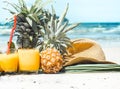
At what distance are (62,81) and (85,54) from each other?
1.93ft

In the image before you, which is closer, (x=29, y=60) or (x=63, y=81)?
(x=63, y=81)

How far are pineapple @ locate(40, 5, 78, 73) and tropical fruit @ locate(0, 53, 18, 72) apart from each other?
170 millimetres

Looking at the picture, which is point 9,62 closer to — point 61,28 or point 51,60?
point 51,60

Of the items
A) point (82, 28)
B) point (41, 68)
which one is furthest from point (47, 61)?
point (82, 28)

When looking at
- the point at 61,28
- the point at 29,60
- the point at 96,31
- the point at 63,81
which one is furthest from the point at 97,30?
the point at 63,81

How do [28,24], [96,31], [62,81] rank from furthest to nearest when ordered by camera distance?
1. [96,31]
2. [28,24]
3. [62,81]

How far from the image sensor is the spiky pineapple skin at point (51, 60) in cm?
281

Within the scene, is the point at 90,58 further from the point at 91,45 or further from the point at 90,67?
the point at 91,45

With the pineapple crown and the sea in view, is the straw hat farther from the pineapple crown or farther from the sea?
the sea

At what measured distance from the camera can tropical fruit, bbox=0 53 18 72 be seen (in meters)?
2.80

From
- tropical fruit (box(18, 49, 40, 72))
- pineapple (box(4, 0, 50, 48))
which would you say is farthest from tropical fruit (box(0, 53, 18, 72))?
pineapple (box(4, 0, 50, 48))

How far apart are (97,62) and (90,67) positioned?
8 cm

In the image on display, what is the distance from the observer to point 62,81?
269 cm

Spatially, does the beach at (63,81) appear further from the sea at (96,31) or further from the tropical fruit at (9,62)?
the sea at (96,31)
